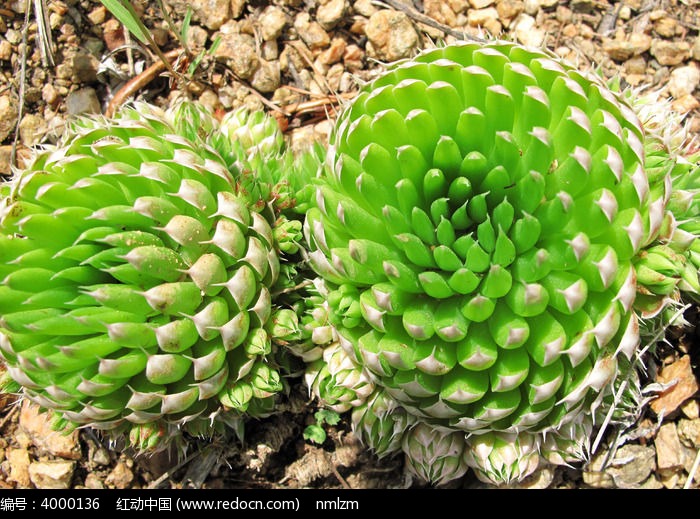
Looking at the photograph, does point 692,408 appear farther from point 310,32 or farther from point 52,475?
point 52,475

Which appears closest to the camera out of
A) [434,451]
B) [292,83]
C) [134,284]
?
[134,284]

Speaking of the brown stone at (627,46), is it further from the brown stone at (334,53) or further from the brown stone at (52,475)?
the brown stone at (52,475)

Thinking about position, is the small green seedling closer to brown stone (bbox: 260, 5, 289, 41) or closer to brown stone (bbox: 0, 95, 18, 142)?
brown stone (bbox: 260, 5, 289, 41)

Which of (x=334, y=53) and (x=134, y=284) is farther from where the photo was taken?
(x=334, y=53)

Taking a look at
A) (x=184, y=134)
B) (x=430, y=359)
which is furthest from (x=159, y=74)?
(x=430, y=359)

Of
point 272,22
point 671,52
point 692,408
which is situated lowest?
point 692,408

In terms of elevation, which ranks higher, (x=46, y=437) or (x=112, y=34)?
(x=112, y=34)

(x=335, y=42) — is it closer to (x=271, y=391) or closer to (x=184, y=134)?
(x=184, y=134)

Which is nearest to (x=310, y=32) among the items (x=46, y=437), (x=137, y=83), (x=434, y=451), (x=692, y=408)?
(x=137, y=83)
